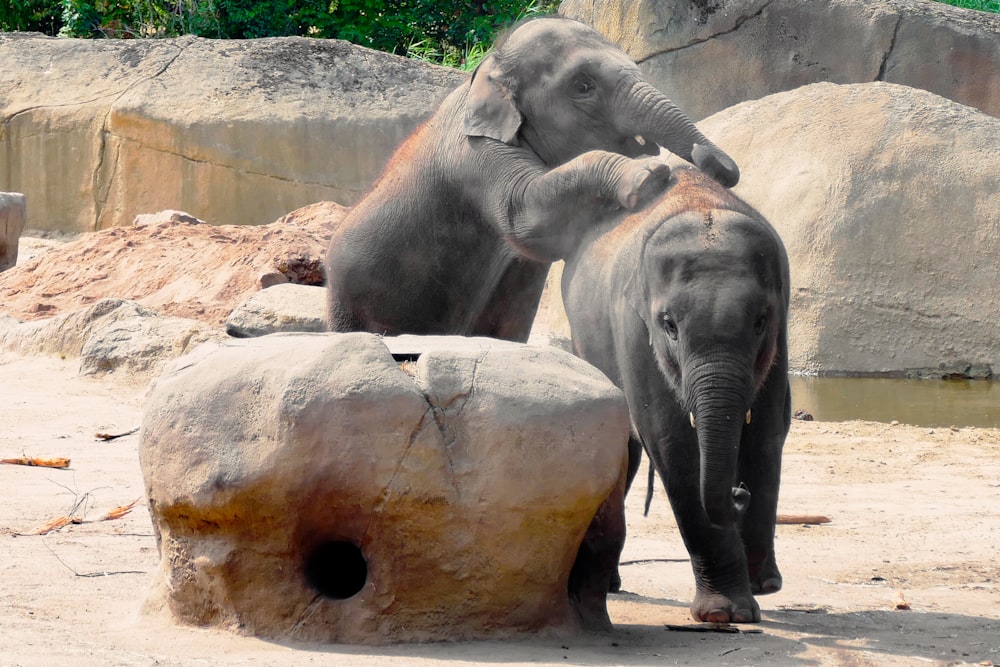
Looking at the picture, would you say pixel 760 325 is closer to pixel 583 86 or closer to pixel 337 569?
pixel 337 569

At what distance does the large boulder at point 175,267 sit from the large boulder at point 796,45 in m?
4.81

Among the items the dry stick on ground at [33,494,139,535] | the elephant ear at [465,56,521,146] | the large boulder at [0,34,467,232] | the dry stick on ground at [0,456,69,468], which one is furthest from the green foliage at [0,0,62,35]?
the elephant ear at [465,56,521,146]

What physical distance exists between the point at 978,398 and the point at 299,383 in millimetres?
8720

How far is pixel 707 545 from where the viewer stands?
4.61m

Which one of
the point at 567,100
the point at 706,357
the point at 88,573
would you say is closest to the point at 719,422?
the point at 706,357

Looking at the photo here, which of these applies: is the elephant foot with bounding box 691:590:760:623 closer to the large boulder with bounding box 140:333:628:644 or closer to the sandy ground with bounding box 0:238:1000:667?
the sandy ground with bounding box 0:238:1000:667

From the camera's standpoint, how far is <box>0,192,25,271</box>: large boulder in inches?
567

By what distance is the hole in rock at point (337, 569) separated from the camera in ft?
13.5

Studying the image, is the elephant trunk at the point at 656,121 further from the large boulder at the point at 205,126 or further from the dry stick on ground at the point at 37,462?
the large boulder at the point at 205,126

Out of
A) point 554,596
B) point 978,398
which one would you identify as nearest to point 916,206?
point 978,398

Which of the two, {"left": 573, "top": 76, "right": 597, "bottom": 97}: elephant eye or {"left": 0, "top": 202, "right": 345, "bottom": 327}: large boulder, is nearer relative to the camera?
{"left": 573, "top": 76, "right": 597, "bottom": 97}: elephant eye

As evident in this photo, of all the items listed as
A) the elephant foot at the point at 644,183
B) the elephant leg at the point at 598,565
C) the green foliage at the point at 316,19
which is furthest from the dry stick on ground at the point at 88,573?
the green foliage at the point at 316,19

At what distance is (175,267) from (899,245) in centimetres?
685

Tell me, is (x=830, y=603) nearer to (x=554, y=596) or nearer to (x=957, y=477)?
(x=554, y=596)
